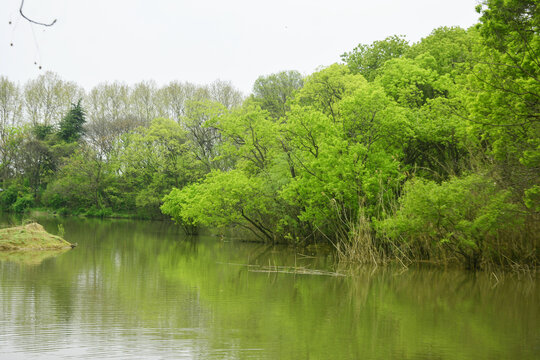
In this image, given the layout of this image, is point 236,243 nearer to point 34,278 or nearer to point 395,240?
point 395,240

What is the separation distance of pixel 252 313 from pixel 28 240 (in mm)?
14450

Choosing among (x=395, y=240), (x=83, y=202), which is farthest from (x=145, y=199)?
(x=395, y=240)

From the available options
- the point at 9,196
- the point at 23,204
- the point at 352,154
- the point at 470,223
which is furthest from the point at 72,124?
the point at 470,223

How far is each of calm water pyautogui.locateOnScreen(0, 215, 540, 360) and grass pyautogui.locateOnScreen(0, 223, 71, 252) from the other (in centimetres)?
299

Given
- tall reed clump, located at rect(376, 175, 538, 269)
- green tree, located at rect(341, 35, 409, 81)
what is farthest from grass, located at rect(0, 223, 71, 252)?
green tree, located at rect(341, 35, 409, 81)

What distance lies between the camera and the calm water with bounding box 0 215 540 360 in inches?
311

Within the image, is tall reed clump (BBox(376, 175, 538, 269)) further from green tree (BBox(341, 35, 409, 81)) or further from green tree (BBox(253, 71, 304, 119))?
green tree (BBox(253, 71, 304, 119))

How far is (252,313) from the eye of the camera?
1054 centimetres

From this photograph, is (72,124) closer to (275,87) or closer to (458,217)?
(275,87)

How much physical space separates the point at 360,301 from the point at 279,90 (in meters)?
38.1

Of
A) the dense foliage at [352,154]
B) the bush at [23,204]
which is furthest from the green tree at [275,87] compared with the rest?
the bush at [23,204]

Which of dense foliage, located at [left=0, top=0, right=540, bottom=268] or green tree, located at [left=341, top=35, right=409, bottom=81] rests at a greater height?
green tree, located at [left=341, top=35, right=409, bottom=81]

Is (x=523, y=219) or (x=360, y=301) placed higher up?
(x=523, y=219)

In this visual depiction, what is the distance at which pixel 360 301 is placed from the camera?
12.4 meters
